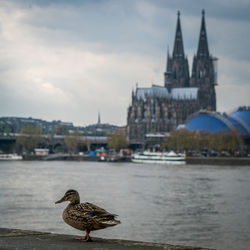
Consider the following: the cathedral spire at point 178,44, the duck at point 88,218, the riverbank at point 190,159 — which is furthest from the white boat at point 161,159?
the duck at point 88,218

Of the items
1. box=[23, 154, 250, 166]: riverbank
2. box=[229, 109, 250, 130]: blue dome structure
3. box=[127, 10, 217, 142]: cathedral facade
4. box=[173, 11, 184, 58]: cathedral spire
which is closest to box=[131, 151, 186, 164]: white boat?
box=[23, 154, 250, 166]: riverbank

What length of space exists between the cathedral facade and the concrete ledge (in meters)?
135

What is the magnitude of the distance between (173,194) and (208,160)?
200 ft

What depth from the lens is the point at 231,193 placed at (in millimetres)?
36219

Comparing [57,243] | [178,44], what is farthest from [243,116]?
[57,243]

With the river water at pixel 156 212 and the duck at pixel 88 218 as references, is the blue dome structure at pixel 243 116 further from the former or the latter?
the duck at pixel 88 218

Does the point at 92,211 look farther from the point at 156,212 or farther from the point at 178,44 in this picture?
the point at 178,44

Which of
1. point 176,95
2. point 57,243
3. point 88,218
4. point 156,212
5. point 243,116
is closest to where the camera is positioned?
point 57,243

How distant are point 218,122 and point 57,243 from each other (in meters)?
126

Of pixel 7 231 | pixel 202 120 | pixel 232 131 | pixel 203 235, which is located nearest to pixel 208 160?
pixel 232 131

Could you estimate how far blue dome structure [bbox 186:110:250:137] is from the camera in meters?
130

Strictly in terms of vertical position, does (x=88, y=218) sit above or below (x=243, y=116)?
below

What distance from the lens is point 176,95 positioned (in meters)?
152

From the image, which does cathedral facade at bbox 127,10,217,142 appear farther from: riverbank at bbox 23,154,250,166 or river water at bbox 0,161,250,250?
river water at bbox 0,161,250,250
